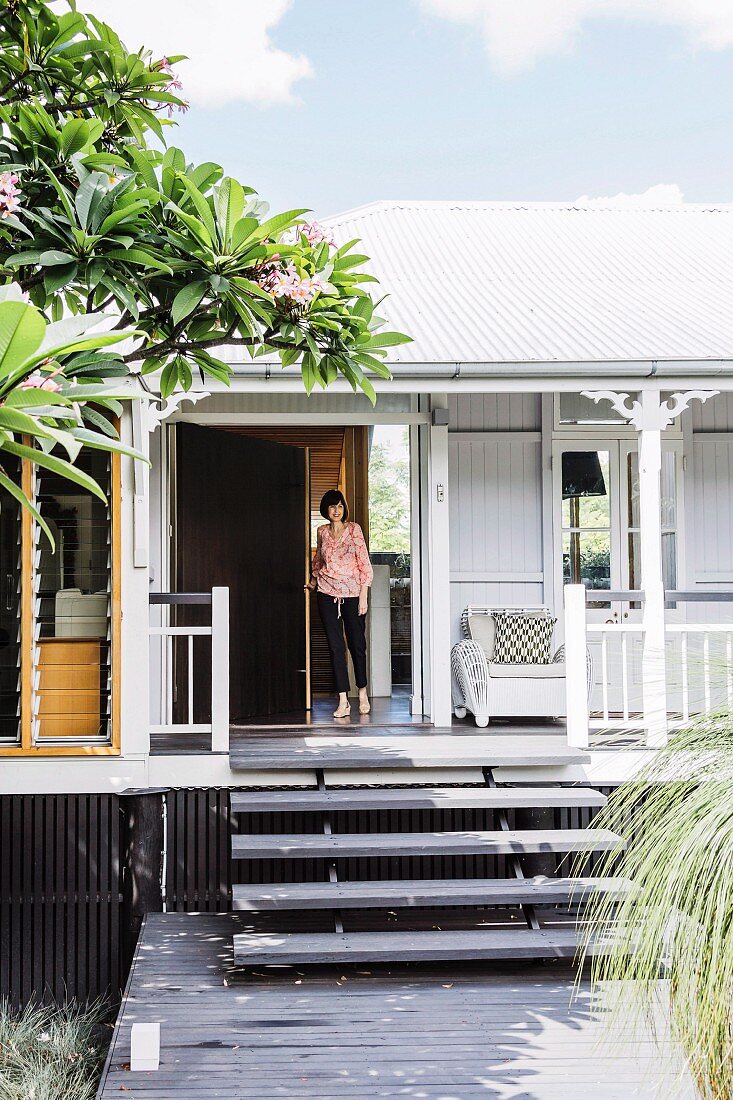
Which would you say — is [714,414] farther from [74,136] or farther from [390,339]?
[74,136]

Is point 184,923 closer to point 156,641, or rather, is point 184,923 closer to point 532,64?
point 156,641

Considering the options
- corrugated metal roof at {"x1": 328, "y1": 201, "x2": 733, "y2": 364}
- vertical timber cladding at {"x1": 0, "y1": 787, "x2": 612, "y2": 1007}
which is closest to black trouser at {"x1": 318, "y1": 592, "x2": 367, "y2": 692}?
vertical timber cladding at {"x1": 0, "y1": 787, "x2": 612, "y2": 1007}

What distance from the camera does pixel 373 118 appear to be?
39.6 metres

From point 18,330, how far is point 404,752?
5239 mm

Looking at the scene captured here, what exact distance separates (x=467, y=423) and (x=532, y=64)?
107 feet

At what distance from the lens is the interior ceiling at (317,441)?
9.98 meters

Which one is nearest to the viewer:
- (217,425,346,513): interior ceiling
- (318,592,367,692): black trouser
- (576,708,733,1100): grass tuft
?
(576,708,733,1100): grass tuft

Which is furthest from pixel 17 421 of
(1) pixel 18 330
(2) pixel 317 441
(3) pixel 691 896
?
(2) pixel 317 441

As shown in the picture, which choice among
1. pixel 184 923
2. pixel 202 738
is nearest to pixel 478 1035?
pixel 184 923

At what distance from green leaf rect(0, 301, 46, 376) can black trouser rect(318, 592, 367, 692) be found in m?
6.55

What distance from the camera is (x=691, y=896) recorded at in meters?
2.25

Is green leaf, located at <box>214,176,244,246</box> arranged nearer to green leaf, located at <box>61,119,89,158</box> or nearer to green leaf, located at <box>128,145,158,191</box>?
green leaf, located at <box>128,145,158,191</box>

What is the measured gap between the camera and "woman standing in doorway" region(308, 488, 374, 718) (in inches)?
317

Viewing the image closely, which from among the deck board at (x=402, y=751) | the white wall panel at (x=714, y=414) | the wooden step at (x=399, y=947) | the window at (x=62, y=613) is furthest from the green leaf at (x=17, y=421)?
the white wall panel at (x=714, y=414)
